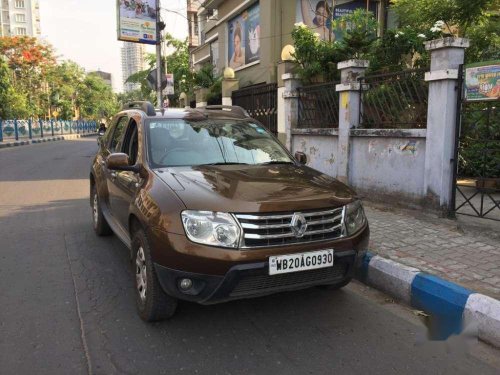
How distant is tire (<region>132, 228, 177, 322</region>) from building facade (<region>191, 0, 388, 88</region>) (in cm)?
1209

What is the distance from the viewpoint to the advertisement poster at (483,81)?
5512mm

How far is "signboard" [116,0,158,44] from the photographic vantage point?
18188mm

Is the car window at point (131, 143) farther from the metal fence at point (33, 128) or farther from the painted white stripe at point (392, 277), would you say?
the metal fence at point (33, 128)

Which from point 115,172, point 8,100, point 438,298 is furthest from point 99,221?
point 8,100

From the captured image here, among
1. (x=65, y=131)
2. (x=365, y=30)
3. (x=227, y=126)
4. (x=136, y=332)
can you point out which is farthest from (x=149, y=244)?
(x=65, y=131)

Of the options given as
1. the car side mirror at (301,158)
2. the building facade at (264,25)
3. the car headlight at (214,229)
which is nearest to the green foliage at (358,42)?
the building facade at (264,25)

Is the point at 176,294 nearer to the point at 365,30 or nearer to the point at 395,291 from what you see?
the point at 395,291

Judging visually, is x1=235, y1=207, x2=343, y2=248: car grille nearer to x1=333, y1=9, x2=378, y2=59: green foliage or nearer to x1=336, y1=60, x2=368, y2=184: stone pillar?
x1=336, y1=60, x2=368, y2=184: stone pillar

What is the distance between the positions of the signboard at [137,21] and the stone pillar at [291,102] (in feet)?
34.6

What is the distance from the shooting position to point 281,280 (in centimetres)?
329

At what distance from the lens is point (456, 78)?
19.8ft

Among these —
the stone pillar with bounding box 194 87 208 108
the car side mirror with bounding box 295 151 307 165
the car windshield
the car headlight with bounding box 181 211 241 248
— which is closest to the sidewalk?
the car side mirror with bounding box 295 151 307 165

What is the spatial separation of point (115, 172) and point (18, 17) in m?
113

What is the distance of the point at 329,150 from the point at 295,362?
6.24m
